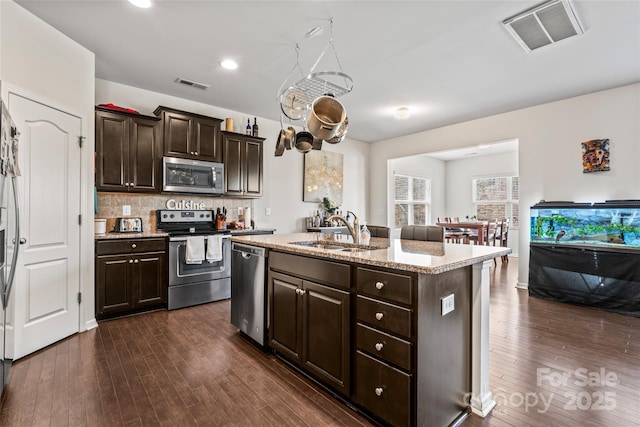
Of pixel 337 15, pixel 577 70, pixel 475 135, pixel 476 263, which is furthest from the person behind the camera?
pixel 475 135

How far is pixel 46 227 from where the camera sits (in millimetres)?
2641

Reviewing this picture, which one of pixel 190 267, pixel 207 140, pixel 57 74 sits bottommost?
pixel 190 267

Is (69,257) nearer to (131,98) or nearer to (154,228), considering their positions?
(154,228)

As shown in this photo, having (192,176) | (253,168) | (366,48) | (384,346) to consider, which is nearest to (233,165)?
(253,168)

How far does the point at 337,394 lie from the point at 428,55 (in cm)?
315

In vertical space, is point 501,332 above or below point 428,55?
below

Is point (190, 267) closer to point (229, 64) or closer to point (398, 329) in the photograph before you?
point (229, 64)

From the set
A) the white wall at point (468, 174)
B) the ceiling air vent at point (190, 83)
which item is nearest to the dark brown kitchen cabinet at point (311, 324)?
the ceiling air vent at point (190, 83)

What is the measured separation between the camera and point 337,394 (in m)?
1.92

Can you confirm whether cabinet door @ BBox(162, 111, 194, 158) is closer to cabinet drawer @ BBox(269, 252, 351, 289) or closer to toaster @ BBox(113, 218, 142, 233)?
toaster @ BBox(113, 218, 142, 233)

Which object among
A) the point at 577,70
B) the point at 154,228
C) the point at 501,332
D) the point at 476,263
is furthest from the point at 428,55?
the point at 154,228

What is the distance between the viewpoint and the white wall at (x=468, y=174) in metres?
7.83

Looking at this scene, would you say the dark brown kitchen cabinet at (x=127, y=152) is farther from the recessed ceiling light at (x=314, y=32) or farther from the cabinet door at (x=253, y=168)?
the recessed ceiling light at (x=314, y=32)

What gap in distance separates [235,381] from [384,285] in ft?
4.30
